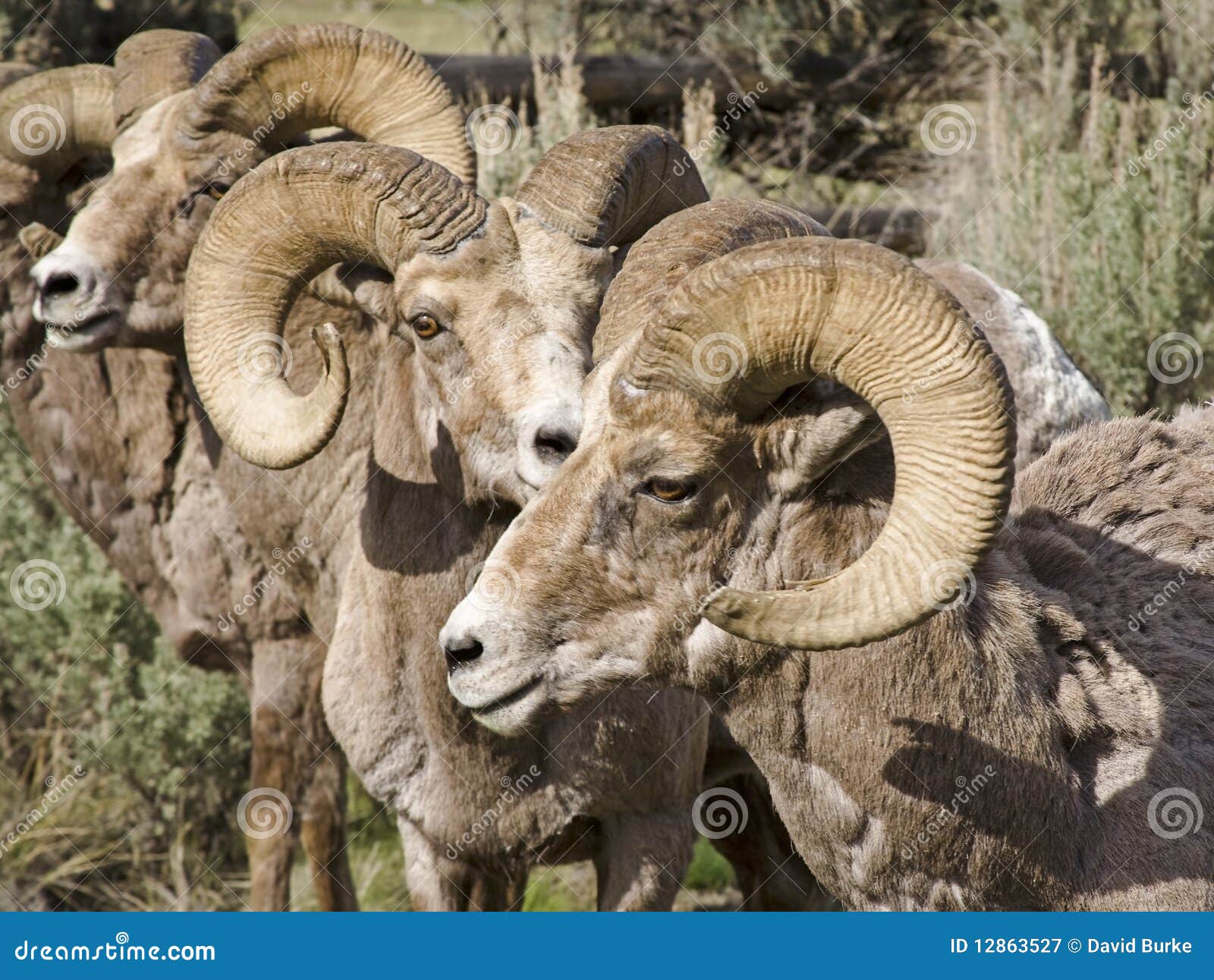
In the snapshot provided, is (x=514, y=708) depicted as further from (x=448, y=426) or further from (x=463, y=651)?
(x=448, y=426)

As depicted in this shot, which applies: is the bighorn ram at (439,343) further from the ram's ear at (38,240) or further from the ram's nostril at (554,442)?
the ram's ear at (38,240)

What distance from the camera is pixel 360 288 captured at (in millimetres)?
5301

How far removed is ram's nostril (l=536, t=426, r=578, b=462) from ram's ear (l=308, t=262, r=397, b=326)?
109 cm

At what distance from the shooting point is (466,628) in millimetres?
3516

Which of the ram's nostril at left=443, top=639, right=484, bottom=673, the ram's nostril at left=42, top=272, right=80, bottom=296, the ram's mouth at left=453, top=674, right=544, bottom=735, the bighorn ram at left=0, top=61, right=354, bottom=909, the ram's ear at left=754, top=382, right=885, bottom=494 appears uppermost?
the ram's ear at left=754, top=382, right=885, bottom=494

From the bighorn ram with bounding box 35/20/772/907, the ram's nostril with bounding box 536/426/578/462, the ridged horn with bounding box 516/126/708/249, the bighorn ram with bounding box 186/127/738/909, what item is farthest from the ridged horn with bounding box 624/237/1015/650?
the ridged horn with bounding box 516/126/708/249

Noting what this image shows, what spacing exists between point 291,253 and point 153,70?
6.76ft

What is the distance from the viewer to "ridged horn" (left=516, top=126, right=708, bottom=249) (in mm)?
4848

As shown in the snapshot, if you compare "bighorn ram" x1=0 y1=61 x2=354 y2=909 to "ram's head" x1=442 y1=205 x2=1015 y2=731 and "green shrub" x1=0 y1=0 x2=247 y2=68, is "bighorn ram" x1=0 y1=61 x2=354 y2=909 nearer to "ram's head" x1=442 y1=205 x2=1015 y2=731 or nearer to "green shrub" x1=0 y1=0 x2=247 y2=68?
"ram's head" x1=442 y1=205 x2=1015 y2=731

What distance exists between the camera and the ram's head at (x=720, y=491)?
3170 millimetres

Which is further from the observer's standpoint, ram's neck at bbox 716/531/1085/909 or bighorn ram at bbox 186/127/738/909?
bighorn ram at bbox 186/127/738/909

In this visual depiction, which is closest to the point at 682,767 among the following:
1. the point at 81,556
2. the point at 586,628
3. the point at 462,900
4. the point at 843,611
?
the point at 462,900

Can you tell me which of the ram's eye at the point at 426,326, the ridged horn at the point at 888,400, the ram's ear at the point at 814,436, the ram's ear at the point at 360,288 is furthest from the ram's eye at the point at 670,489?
the ram's ear at the point at 360,288

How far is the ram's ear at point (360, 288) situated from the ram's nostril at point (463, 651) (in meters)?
1.94
